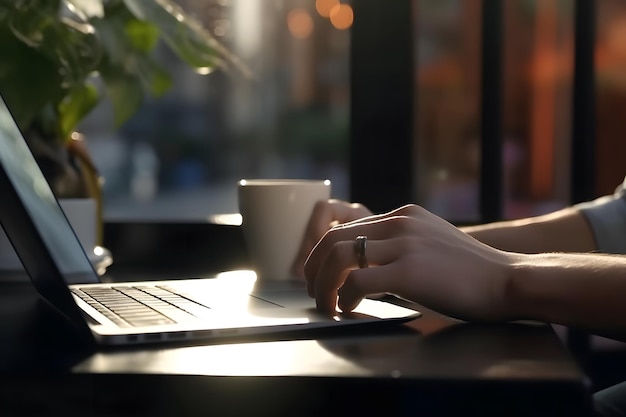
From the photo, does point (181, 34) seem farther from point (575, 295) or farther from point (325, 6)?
point (575, 295)

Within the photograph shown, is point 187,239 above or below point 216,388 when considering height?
below

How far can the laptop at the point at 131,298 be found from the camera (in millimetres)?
585

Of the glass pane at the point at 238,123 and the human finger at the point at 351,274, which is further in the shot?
the glass pane at the point at 238,123

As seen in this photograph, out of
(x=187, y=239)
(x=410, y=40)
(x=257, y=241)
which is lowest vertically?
(x=187, y=239)

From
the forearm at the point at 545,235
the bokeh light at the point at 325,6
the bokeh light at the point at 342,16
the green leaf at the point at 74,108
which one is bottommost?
the forearm at the point at 545,235

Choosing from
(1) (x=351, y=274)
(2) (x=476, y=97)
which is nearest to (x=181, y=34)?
(1) (x=351, y=274)

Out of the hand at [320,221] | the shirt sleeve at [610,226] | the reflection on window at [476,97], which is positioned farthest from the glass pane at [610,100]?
Result: the hand at [320,221]

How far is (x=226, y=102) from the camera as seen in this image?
194 centimetres

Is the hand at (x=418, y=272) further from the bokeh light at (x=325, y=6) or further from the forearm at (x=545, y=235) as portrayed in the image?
the bokeh light at (x=325, y=6)

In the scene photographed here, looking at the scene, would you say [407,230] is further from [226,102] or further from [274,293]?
[226,102]

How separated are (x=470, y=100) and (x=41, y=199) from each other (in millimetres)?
1131

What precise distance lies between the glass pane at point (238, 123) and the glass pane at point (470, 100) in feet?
0.58

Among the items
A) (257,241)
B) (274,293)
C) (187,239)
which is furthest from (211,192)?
(274,293)

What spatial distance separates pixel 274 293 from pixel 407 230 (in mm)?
189
